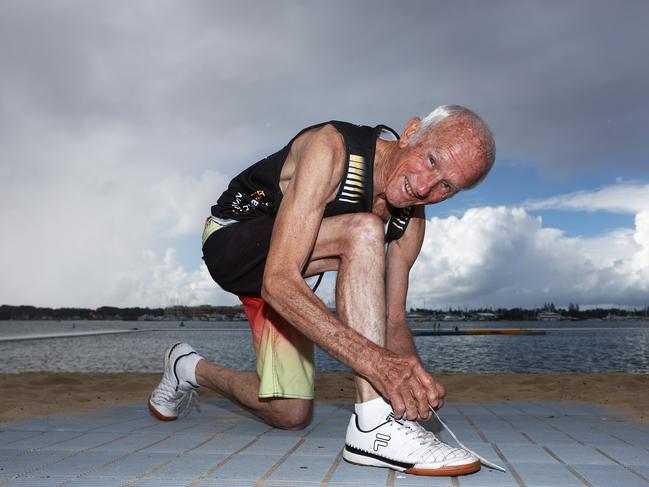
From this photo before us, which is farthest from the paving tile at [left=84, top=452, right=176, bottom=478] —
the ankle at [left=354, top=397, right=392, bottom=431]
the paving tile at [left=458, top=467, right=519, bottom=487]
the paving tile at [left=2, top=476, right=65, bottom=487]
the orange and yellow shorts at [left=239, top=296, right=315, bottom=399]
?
the paving tile at [left=458, top=467, right=519, bottom=487]

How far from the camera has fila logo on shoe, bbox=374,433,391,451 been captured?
207 centimetres

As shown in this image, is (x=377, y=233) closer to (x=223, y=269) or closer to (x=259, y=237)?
(x=259, y=237)

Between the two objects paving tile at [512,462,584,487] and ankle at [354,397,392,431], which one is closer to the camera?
paving tile at [512,462,584,487]

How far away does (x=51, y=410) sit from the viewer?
402 cm

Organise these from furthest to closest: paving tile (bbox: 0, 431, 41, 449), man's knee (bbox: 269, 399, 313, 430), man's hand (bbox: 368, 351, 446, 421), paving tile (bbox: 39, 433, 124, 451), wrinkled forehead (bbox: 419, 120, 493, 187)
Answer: man's knee (bbox: 269, 399, 313, 430)
paving tile (bbox: 0, 431, 41, 449)
paving tile (bbox: 39, 433, 124, 451)
wrinkled forehead (bbox: 419, 120, 493, 187)
man's hand (bbox: 368, 351, 446, 421)

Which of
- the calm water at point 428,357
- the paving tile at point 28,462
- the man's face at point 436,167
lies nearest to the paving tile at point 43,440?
the paving tile at point 28,462

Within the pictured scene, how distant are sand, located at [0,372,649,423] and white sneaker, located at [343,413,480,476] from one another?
7.16 feet

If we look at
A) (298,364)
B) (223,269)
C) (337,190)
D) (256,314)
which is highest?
(337,190)

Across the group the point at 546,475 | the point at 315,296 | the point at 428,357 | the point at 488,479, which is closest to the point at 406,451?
the point at 488,479

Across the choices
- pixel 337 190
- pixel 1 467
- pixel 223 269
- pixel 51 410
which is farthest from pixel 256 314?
pixel 51 410

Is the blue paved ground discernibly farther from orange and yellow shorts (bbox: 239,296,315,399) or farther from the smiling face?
the smiling face

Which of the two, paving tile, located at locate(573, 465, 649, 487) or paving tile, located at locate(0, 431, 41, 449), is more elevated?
paving tile, located at locate(573, 465, 649, 487)

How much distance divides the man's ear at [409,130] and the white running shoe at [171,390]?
184 cm

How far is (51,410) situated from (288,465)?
2.56m
